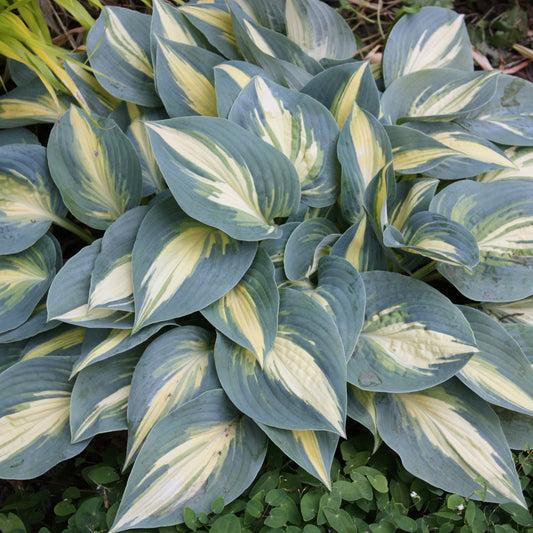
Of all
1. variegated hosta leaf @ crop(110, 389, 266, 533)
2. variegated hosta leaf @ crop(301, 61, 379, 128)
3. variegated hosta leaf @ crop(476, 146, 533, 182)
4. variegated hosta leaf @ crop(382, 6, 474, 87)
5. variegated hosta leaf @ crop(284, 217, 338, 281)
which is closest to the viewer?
variegated hosta leaf @ crop(110, 389, 266, 533)

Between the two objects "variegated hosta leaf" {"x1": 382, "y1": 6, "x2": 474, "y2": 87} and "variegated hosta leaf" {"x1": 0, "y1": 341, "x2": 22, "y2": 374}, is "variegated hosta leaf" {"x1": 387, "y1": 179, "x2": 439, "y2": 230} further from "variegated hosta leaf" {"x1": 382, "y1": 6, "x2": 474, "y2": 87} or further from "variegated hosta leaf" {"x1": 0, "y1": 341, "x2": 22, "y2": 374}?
"variegated hosta leaf" {"x1": 0, "y1": 341, "x2": 22, "y2": 374}

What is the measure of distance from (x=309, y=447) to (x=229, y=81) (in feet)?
2.51

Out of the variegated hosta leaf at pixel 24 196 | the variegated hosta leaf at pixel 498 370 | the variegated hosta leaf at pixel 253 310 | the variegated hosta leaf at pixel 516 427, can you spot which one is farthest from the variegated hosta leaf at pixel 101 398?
the variegated hosta leaf at pixel 516 427

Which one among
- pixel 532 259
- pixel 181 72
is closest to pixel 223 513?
pixel 532 259

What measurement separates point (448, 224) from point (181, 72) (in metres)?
0.67

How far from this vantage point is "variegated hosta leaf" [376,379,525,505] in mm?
955

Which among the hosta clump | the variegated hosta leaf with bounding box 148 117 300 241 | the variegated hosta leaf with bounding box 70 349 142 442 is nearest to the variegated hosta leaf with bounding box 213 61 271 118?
the hosta clump

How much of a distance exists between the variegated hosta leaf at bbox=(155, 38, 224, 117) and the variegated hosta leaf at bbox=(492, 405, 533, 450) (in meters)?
0.92

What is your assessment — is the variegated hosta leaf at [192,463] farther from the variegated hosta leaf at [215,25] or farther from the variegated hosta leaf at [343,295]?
the variegated hosta leaf at [215,25]

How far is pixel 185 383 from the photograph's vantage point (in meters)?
0.99

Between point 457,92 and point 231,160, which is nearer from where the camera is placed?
point 231,160

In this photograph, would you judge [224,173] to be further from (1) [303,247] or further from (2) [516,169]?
(2) [516,169]

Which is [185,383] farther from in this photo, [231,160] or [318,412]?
[231,160]

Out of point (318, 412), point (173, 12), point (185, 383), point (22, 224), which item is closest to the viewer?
point (318, 412)
